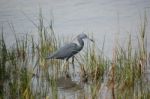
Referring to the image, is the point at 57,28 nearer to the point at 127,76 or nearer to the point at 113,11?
the point at 113,11

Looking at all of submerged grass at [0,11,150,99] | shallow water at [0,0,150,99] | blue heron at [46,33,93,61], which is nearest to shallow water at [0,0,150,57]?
shallow water at [0,0,150,99]

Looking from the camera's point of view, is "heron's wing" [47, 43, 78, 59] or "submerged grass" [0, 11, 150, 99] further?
"heron's wing" [47, 43, 78, 59]

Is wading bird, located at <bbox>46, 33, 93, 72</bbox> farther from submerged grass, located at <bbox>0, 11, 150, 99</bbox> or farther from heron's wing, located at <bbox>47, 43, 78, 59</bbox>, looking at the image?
submerged grass, located at <bbox>0, 11, 150, 99</bbox>

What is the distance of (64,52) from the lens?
705cm

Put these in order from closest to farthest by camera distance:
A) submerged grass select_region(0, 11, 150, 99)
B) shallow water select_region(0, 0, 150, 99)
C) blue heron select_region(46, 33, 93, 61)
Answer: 1. submerged grass select_region(0, 11, 150, 99)
2. blue heron select_region(46, 33, 93, 61)
3. shallow water select_region(0, 0, 150, 99)

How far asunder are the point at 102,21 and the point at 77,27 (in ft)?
2.59

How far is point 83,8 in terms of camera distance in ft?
41.3

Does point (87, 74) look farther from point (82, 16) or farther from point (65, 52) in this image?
point (82, 16)

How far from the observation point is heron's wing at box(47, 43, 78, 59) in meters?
6.96

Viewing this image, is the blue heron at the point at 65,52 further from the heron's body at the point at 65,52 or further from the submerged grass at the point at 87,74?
the submerged grass at the point at 87,74

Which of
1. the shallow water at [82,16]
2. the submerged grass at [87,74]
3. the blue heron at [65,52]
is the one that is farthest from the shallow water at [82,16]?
the submerged grass at [87,74]

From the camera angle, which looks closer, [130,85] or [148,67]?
[130,85]

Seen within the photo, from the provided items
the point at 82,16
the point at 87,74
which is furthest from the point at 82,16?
the point at 87,74

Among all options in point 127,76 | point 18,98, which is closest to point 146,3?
point 127,76
